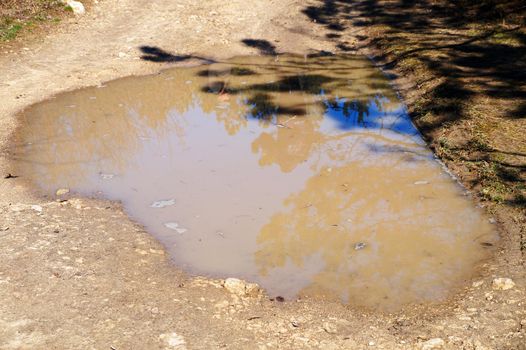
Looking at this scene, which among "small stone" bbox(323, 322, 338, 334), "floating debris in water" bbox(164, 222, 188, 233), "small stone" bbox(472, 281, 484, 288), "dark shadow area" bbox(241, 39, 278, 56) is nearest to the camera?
→ "small stone" bbox(323, 322, 338, 334)

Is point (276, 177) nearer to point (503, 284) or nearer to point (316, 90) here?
point (503, 284)

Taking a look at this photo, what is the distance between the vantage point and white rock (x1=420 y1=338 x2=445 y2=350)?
4531 mm

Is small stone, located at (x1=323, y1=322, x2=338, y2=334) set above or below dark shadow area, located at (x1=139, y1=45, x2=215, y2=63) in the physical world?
below

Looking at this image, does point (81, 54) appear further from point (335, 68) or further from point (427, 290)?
point (427, 290)

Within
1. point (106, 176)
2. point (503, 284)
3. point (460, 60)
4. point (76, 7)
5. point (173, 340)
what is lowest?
point (106, 176)

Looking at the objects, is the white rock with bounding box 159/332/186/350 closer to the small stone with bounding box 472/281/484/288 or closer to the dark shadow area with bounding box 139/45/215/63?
the small stone with bounding box 472/281/484/288

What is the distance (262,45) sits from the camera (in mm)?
13312

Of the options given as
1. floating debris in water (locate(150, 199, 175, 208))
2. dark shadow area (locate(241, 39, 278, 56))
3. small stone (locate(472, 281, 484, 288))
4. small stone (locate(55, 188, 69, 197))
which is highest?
dark shadow area (locate(241, 39, 278, 56))

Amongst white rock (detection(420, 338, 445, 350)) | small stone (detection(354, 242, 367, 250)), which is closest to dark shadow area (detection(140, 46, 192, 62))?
small stone (detection(354, 242, 367, 250))

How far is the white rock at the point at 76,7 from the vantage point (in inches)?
579

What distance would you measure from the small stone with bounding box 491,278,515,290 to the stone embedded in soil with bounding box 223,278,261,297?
222 cm

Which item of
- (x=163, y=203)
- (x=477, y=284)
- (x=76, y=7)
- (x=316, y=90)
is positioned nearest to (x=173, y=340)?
(x=163, y=203)

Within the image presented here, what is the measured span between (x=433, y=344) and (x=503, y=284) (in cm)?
112

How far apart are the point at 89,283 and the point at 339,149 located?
4323 mm
